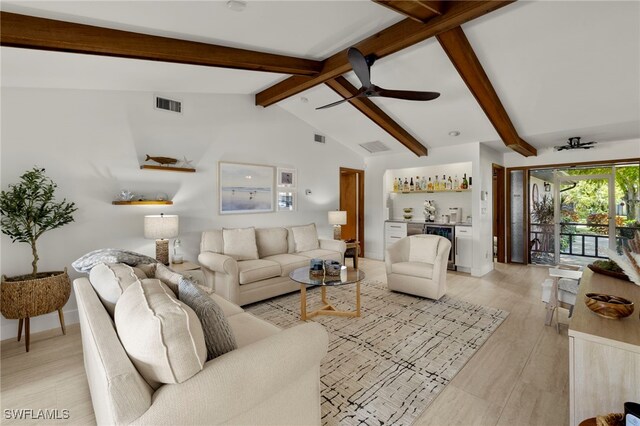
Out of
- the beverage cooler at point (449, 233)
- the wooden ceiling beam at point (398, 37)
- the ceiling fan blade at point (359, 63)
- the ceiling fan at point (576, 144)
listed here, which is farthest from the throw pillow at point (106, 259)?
the ceiling fan at point (576, 144)

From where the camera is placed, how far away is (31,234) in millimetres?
2844

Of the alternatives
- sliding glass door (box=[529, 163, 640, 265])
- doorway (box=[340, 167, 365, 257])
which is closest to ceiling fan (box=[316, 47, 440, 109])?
doorway (box=[340, 167, 365, 257])

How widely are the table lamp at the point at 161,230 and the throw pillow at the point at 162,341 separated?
2.53 m

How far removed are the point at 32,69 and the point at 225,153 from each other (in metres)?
2.28

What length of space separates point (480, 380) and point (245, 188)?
397 centimetres

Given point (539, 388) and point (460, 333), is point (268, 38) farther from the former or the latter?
point (539, 388)

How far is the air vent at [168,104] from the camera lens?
3943 mm

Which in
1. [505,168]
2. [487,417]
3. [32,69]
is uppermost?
[32,69]

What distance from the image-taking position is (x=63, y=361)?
A: 2.55 m

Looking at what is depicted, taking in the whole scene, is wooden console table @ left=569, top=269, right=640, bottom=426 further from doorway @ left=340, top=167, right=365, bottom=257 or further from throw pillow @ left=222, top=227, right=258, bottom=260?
doorway @ left=340, top=167, right=365, bottom=257

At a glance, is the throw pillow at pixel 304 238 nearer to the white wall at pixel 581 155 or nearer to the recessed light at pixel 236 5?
the recessed light at pixel 236 5

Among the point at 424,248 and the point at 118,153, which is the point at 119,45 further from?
the point at 424,248

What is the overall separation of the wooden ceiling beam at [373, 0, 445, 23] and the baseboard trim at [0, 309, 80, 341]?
172 inches

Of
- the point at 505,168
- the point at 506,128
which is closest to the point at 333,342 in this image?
the point at 506,128
